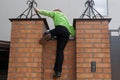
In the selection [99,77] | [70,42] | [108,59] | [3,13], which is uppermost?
[3,13]

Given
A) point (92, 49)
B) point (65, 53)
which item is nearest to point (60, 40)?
point (65, 53)

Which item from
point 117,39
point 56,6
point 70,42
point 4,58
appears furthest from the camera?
point 56,6

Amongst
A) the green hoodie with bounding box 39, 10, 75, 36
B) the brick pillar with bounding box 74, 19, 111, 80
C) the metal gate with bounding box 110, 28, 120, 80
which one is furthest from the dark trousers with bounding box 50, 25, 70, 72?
the metal gate with bounding box 110, 28, 120, 80

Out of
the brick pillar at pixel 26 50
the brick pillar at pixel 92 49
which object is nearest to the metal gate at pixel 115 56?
the brick pillar at pixel 92 49

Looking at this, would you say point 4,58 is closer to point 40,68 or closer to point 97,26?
point 40,68

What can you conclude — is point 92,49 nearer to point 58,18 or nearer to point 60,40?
point 60,40

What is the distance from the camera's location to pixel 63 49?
5.06 meters

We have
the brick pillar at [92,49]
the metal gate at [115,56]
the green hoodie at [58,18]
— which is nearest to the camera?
the brick pillar at [92,49]

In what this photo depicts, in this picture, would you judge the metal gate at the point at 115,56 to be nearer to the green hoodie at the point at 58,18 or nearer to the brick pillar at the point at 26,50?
the green hoodie at the point at 58,18

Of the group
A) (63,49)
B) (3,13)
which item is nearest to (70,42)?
(63,49)

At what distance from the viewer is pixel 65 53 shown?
17.0 feet

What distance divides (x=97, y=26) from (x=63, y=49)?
0.76 meters

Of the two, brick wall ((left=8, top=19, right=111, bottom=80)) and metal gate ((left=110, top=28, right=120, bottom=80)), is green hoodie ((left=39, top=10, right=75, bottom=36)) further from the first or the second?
metal gate ((left=110, top=28, right=120, bottom=80))

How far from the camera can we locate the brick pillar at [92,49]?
4895 millimetres
